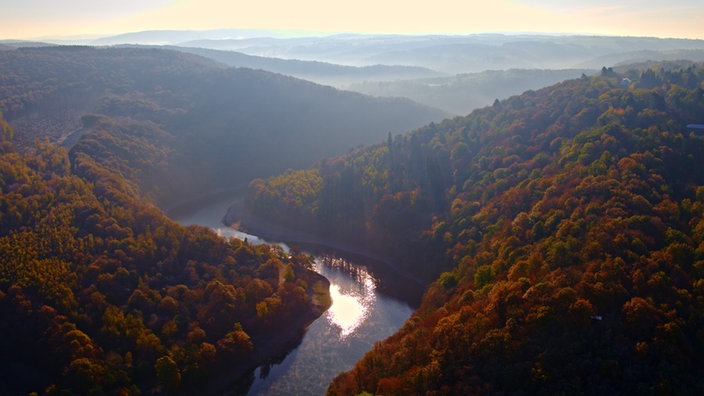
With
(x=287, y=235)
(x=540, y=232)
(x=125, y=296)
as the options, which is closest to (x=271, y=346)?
(x=125, y=296)

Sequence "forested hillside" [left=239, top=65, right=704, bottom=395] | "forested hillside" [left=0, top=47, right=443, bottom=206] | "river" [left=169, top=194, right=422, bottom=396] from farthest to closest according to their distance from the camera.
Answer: "forested hillside" [left=0, top=47, right=443, bottom=206]
"river" [left=169, top=194, right=422, bottom=396]
"forested hillside" [left=239, top=65, right=704, bottom=395]

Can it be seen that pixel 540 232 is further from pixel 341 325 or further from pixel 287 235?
pixel 287 235

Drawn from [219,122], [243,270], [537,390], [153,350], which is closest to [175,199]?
[219,122]

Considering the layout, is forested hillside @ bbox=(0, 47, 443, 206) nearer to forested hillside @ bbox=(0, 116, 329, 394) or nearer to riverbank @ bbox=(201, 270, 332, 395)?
forested hillside @ bbox=(0, 116, 329, 394)

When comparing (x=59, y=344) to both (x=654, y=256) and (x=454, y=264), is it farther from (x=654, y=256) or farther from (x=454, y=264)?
(x=654, y=256)

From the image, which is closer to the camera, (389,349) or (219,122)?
(389,349)

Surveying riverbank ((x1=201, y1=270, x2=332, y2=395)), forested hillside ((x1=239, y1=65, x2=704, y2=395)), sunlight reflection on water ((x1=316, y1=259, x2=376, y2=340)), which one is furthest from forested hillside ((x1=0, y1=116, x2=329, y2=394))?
forested hillside ((x1=239, y1=65, x2=704, y2=395))
